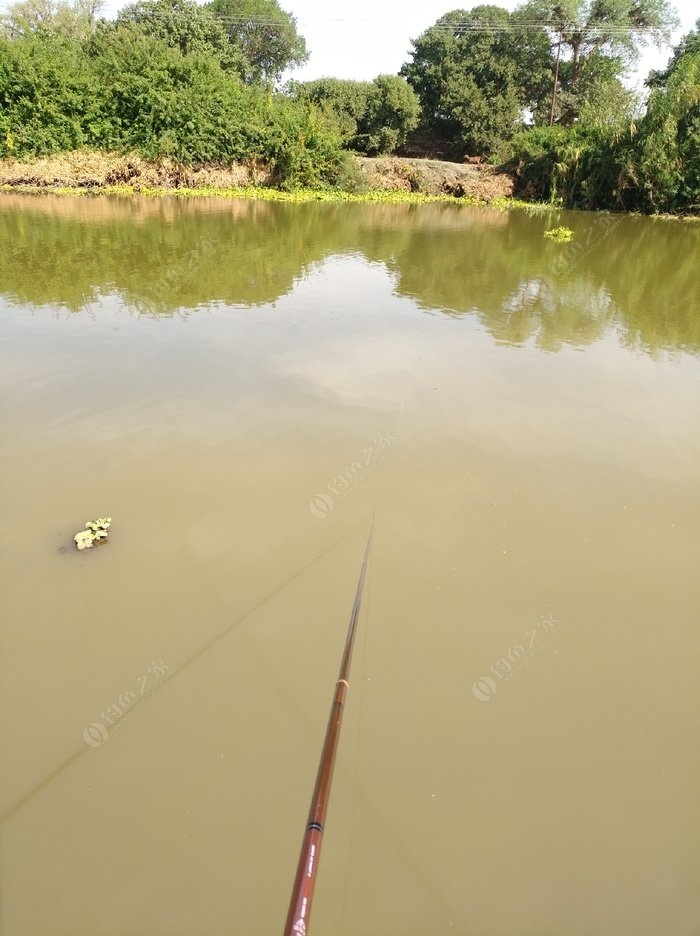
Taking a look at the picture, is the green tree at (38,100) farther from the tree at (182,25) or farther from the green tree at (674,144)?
the green tree at (674,144)

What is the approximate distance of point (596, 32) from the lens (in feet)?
93.9

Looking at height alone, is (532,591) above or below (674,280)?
below

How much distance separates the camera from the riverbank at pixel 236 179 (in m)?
17.0

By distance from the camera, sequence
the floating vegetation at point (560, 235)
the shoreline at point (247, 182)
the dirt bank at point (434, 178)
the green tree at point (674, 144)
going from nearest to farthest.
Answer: the floating vegetation at point (560, 235), the shoreline at point (247, 182), the green tree at point (674, 144), the dirt bank at point (434, 178)

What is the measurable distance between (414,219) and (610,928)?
1676 cm

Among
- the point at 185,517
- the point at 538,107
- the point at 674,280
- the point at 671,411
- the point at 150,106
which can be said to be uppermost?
the point at 538,107

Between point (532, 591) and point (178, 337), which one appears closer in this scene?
point (532, 591)

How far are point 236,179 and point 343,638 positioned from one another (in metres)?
20.9

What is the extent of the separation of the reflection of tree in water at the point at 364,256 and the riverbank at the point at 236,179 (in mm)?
2224

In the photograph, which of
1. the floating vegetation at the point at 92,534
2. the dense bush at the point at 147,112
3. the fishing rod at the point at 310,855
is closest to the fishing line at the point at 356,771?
the fishing rod at the point at 310,855

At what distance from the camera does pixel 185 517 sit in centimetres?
306

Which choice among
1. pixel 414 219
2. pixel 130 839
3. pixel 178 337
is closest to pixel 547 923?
pixel 130 839

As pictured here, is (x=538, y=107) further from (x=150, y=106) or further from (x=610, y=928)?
(x=610, y=928)

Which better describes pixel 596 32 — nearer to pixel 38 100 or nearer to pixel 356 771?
pixel 38 100
